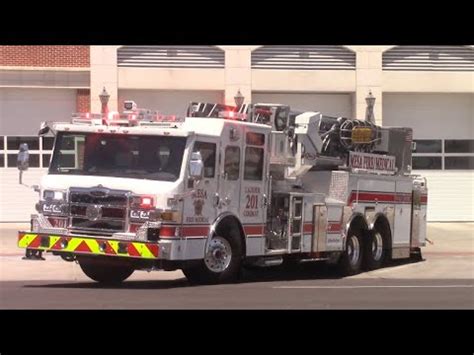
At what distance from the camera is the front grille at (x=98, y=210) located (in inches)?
462

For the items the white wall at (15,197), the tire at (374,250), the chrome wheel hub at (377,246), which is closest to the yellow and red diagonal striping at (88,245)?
the tire at (374,250)

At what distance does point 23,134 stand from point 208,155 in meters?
13.6

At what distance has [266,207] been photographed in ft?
Result: 44.5

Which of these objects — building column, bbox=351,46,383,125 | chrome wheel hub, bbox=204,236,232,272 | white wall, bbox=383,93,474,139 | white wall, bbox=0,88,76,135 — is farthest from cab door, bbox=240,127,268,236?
white wall, bbox=383,93,474,139

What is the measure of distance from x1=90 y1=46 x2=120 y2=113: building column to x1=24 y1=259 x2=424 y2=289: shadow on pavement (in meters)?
9.89

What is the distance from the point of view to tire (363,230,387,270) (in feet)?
53.4

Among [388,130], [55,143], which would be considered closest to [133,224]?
[55,143]

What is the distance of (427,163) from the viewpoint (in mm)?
26109

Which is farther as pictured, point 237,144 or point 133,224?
point 237,144

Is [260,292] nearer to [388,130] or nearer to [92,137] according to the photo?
[92,137]

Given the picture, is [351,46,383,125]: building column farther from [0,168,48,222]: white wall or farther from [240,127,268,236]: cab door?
[240,127,268,236]: cab door

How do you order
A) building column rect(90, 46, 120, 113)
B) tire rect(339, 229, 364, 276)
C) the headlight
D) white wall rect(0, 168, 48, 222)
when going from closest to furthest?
1. the headlight
2. tire rect(339, 229, 364, 276)
3. building column rect(90, 46, 120, 113)
4. white wall rect(0, 168, 48, 222)

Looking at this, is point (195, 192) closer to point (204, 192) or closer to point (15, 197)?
point (204, 192)

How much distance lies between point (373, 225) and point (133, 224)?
6.04m
